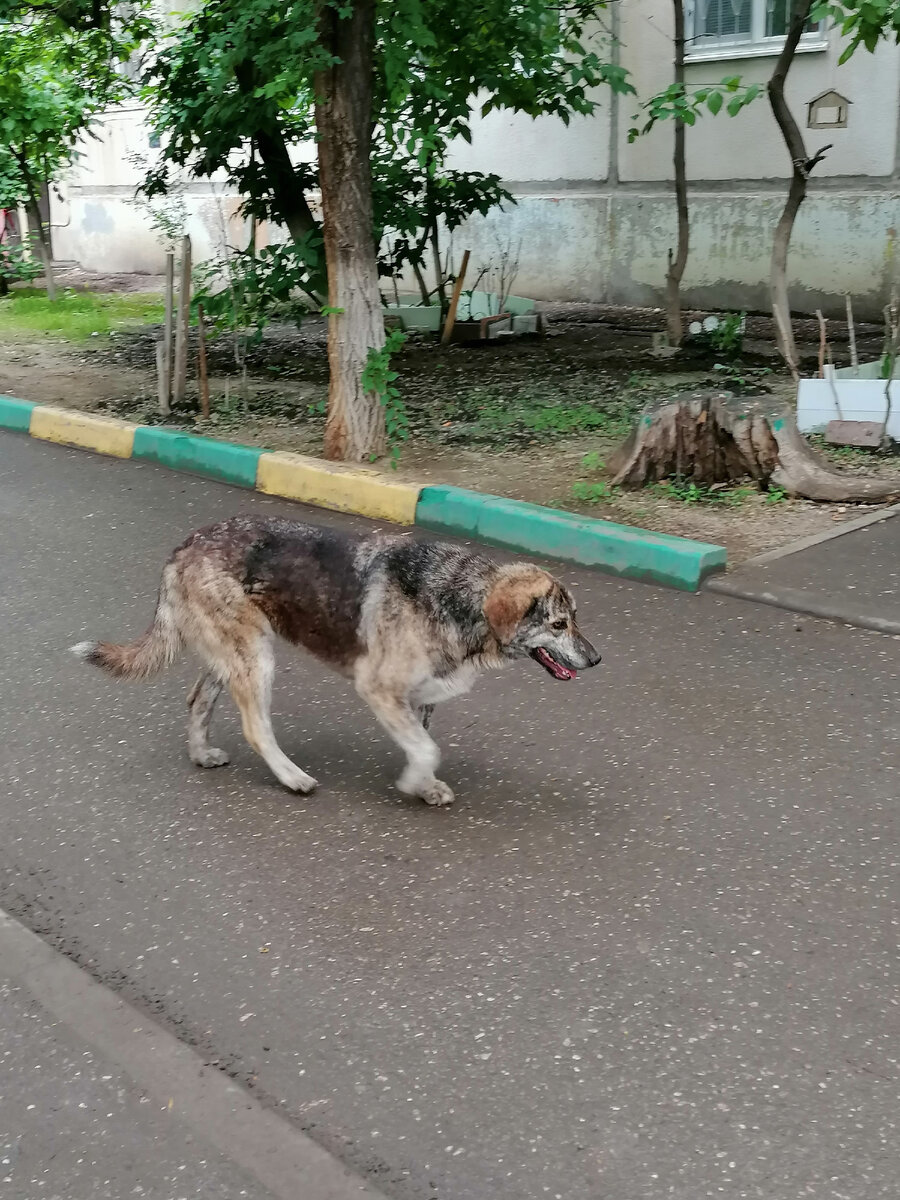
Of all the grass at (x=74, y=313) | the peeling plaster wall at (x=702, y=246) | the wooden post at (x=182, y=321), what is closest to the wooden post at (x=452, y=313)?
the peeling plaster wall at (x=702, y=246)

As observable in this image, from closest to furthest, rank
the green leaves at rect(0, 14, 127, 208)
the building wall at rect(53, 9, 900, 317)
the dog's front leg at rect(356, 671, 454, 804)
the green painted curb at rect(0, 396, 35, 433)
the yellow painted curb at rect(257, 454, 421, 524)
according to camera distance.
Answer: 1. the dog's front leg at rect(356, 671, 454, 804)
2. the yellow painted curb at rect(257, 454, 421, 524)
3. the green painted curb at rect(0, 396, 35, 433)
4. the green leaves at rect(0, 14, 127, 208)
5. the building wall at rect(53, 9, 900, 317)

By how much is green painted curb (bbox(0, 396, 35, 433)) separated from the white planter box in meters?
6.26

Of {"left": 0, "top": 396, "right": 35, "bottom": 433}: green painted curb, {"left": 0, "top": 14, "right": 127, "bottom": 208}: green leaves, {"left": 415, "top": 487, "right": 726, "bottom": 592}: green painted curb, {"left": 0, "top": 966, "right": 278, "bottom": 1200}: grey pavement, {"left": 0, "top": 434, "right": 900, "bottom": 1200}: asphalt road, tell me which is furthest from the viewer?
{"left": 0, "top": 14, "right": 127, "bottom": 208}: green leaves

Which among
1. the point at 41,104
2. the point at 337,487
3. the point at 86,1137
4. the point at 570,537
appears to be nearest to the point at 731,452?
the point at 570,537

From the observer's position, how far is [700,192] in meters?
14.4

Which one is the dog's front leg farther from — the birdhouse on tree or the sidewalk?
the birdhouse on tree

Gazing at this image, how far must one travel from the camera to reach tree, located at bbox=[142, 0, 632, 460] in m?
7.52

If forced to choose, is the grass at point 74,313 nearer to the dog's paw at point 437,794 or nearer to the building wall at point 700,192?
the building wall at point 700,192

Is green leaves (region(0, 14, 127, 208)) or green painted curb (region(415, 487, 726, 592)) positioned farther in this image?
green leaves (region(0, 14, 127, 208))

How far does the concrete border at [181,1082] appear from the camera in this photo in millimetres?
2623

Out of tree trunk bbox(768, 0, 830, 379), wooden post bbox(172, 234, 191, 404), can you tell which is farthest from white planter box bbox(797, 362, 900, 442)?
wooden post bbox(172, 234, 191, 404)

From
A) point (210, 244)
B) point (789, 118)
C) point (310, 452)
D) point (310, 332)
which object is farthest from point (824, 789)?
point (210, 244)

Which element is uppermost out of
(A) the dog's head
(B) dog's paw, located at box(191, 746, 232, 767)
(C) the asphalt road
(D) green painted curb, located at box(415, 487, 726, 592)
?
(A) the dog's head

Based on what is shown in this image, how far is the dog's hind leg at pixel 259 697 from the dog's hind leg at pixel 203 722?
0.86ft
